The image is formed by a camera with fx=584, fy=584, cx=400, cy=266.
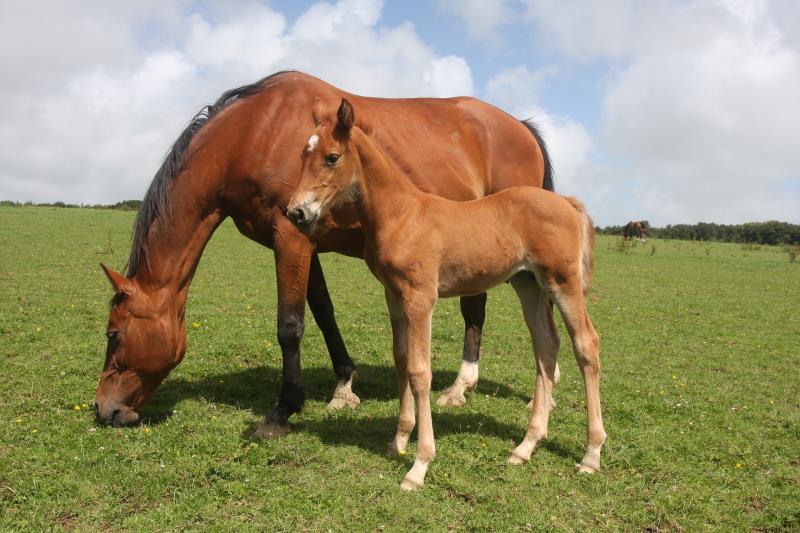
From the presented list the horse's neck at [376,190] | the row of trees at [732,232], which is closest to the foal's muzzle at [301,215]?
the horse's neck at [376,190]

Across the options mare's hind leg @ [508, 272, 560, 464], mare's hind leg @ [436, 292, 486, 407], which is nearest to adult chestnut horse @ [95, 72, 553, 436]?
mare's hind leg @ [436, 292, 486, 407]

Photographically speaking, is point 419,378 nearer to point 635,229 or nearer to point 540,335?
point 540,335

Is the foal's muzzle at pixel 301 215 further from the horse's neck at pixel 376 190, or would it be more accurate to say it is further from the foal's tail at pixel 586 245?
the foal's tail at pixel 586 245

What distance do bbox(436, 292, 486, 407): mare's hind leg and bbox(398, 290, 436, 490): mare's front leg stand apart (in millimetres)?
1960

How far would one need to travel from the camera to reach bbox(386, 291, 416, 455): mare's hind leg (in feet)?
15.7

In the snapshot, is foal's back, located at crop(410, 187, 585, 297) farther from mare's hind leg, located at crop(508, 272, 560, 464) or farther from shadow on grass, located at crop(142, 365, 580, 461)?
shadow on grass, located at crop(142, 365, 580, 461)

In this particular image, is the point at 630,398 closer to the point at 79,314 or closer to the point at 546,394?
the point at 546,394

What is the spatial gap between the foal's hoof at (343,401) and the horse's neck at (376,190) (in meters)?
Result: 2.38

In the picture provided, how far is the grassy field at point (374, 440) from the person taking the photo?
3.98 m

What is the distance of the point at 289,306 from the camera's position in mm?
5398

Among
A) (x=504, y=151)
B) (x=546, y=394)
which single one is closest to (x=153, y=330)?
(x=546, y=394)

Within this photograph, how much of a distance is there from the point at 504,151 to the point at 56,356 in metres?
6.20

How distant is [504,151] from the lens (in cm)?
704

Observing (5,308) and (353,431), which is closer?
(353,431)
